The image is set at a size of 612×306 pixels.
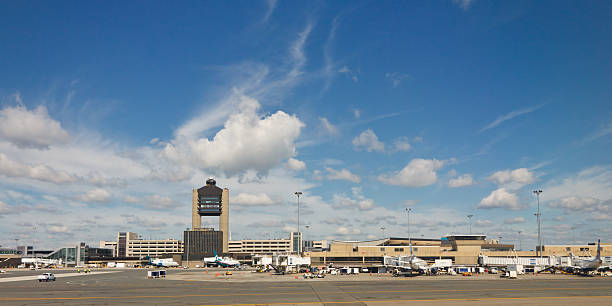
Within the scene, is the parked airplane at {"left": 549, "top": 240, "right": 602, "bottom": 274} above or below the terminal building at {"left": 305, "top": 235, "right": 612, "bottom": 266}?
above

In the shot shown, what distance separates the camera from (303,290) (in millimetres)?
60531

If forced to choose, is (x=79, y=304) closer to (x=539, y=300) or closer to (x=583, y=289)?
(x=539, y=300)

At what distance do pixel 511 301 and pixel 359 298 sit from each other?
1694 cm

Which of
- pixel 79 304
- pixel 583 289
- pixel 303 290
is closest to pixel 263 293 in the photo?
pixel 303 290

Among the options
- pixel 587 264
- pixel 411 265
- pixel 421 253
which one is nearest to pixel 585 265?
pixel 587 264

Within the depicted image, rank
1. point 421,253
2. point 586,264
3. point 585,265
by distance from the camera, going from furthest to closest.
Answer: point 421,253, point 585,265, point 586,264

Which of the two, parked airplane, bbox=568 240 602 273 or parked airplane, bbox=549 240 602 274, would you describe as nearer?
parked airplane, bbox=568 240 602 273

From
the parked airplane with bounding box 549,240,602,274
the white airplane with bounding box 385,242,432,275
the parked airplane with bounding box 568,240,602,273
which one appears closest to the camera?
the white airplane with bounding box 385,242,432,275

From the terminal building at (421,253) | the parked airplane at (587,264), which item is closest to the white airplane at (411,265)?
the parked airplane at (587,264)

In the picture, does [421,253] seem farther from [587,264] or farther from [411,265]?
[411,265]

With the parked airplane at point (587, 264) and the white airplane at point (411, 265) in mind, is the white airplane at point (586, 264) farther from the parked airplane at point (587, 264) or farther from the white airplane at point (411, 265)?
the white airplane at point (411, 265)

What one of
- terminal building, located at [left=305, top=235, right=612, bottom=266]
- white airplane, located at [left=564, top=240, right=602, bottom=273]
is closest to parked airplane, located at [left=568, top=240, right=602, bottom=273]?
white airplane, located at [left=564, top=240, right=602, bottom=273]

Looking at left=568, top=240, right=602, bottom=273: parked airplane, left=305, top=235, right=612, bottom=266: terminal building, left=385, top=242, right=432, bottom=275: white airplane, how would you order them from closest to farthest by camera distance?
left=385, top=242, right=432, bottom=275: white airplane → left=568, top=240, right=602, bottom=273: parked airplane → left=305, top=235, right=612, bottom=266: terminal building

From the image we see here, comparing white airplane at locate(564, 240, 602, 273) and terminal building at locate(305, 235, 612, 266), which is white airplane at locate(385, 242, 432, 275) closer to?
white airplane at locate(564, 240, 602, 273)
